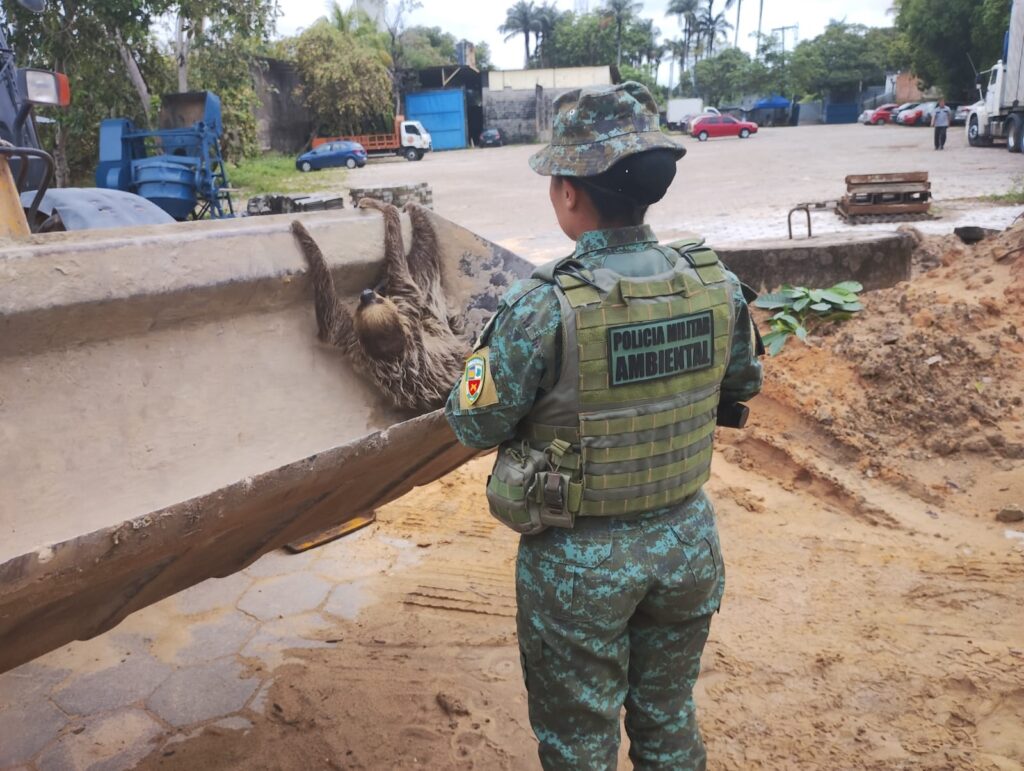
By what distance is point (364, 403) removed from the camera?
260 cm

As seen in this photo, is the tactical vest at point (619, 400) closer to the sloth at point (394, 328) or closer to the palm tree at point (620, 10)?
the sloth at point (394, 328)

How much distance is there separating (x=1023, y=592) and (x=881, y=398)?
179 cm

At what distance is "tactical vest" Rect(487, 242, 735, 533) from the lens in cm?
170

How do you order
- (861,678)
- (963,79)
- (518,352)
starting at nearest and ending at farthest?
(518,352) → (861,678) → (963,79)

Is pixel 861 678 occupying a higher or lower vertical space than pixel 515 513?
lower

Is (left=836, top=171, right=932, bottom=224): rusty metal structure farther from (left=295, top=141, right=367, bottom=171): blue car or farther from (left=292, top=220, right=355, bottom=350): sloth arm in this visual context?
(left=295, top=141, right=367, bottom=171): blue car

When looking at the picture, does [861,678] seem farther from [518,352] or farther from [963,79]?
[963,79]

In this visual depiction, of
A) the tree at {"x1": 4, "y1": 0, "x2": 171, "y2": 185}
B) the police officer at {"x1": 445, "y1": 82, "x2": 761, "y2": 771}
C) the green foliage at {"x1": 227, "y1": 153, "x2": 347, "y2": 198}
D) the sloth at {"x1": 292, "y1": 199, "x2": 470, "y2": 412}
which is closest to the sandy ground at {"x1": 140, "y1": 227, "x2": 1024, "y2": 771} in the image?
the police officer at {"x1": 445, "y1": 82, "x2": 761, "y2": 771}

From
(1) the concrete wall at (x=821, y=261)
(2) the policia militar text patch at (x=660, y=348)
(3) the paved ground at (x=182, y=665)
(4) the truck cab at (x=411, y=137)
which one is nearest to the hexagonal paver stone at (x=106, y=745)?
(3) the paved ground at (x=182, y=665)

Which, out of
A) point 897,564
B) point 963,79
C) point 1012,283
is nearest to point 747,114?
point 963,79

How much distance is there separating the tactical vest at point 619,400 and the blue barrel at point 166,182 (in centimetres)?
670

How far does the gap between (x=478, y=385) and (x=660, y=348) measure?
0.38m

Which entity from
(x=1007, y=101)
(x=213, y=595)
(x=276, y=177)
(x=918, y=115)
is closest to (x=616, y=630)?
(x=213, y=595)

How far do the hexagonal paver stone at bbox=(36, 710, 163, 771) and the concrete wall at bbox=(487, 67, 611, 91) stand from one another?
124 ft
